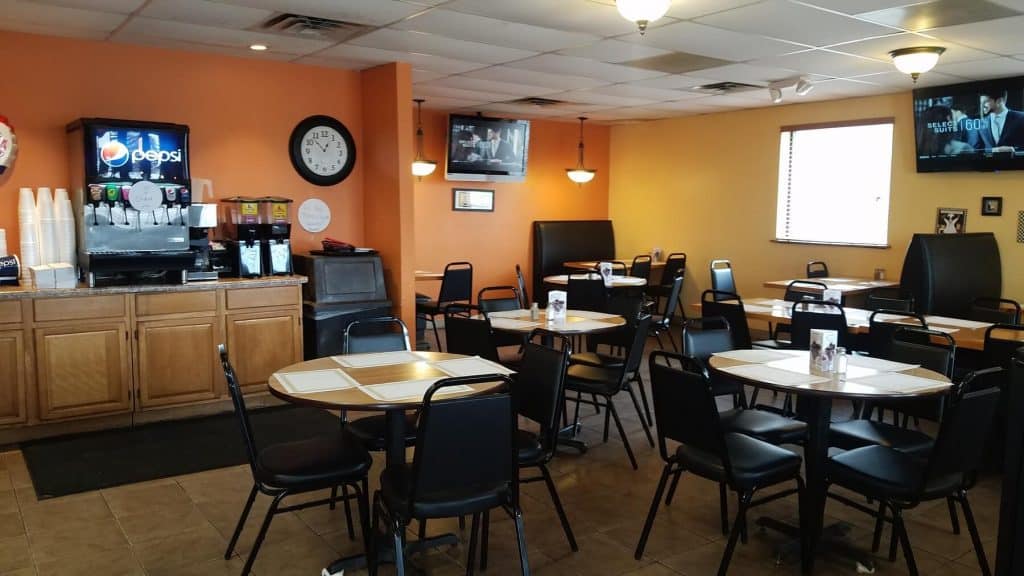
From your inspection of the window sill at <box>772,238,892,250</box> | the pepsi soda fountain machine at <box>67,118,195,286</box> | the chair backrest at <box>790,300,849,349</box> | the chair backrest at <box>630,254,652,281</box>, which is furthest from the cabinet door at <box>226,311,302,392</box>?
the window sill at <box>772,238,892,250</box>

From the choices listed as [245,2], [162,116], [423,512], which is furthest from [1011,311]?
[162,116]

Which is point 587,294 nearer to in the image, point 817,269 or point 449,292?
point 449,292

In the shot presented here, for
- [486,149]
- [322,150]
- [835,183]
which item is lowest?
[835,183]

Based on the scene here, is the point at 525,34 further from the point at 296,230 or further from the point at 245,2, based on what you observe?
the point at 296,230

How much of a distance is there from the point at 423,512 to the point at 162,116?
4.19m

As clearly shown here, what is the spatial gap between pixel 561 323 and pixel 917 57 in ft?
9.94

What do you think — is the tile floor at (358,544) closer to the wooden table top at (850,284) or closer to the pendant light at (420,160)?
the wooden table top at (850,284)

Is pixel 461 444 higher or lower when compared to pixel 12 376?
higher

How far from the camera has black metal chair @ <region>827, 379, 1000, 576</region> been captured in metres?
2.80

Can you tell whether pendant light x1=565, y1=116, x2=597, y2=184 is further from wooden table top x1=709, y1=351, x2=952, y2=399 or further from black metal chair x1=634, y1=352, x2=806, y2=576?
black metal chair x1=634, y1=352, x2=806, y2=576

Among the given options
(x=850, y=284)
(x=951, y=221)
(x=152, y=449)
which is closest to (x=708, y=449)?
(x=152, y=449)

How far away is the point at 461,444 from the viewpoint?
2.60 metres

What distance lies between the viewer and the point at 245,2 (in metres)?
4.30

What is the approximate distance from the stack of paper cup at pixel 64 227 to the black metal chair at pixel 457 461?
3.47 m
